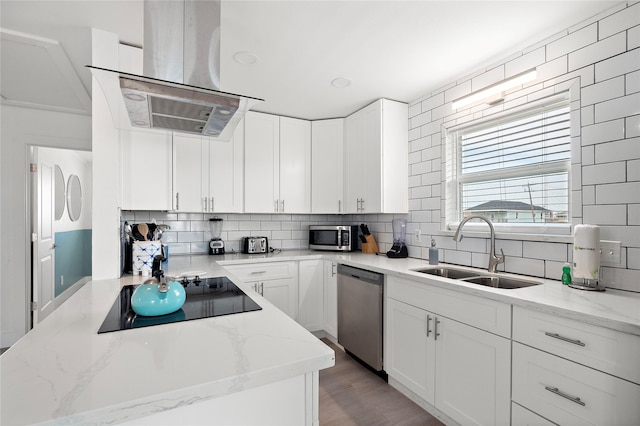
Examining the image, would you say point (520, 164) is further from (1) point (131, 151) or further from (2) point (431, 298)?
(1) point (131, 151)

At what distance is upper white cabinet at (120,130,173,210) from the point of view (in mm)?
2275

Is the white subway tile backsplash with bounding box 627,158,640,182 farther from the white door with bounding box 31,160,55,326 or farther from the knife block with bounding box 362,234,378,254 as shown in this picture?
the white door with bounding box 31,160,55,326

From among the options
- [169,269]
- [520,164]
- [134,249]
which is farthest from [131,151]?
[520,164]

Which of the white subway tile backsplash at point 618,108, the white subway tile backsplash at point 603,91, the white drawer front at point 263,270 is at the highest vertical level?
the white subway tile backsplash at point 603,91

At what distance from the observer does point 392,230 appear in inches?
126

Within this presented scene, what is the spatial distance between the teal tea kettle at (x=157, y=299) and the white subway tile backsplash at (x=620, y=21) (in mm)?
2554

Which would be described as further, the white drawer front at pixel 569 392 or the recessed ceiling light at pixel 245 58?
the recessed ceiling light at pixel 245 58

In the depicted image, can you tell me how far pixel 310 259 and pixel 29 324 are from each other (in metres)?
3.02

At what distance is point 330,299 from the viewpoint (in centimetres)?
308

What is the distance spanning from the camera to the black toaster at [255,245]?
3264 mm

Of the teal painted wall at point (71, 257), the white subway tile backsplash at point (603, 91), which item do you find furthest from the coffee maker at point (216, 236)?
the white subway tile backsplash at point (603, 91)

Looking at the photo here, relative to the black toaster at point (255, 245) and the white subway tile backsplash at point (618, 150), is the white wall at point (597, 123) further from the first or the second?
the black toaster at point (255, 245)

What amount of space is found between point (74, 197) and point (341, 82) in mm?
4806

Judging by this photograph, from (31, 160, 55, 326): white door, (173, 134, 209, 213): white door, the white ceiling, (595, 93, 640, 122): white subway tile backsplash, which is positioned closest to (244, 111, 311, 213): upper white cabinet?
(173, 134, 209, 213): white door
